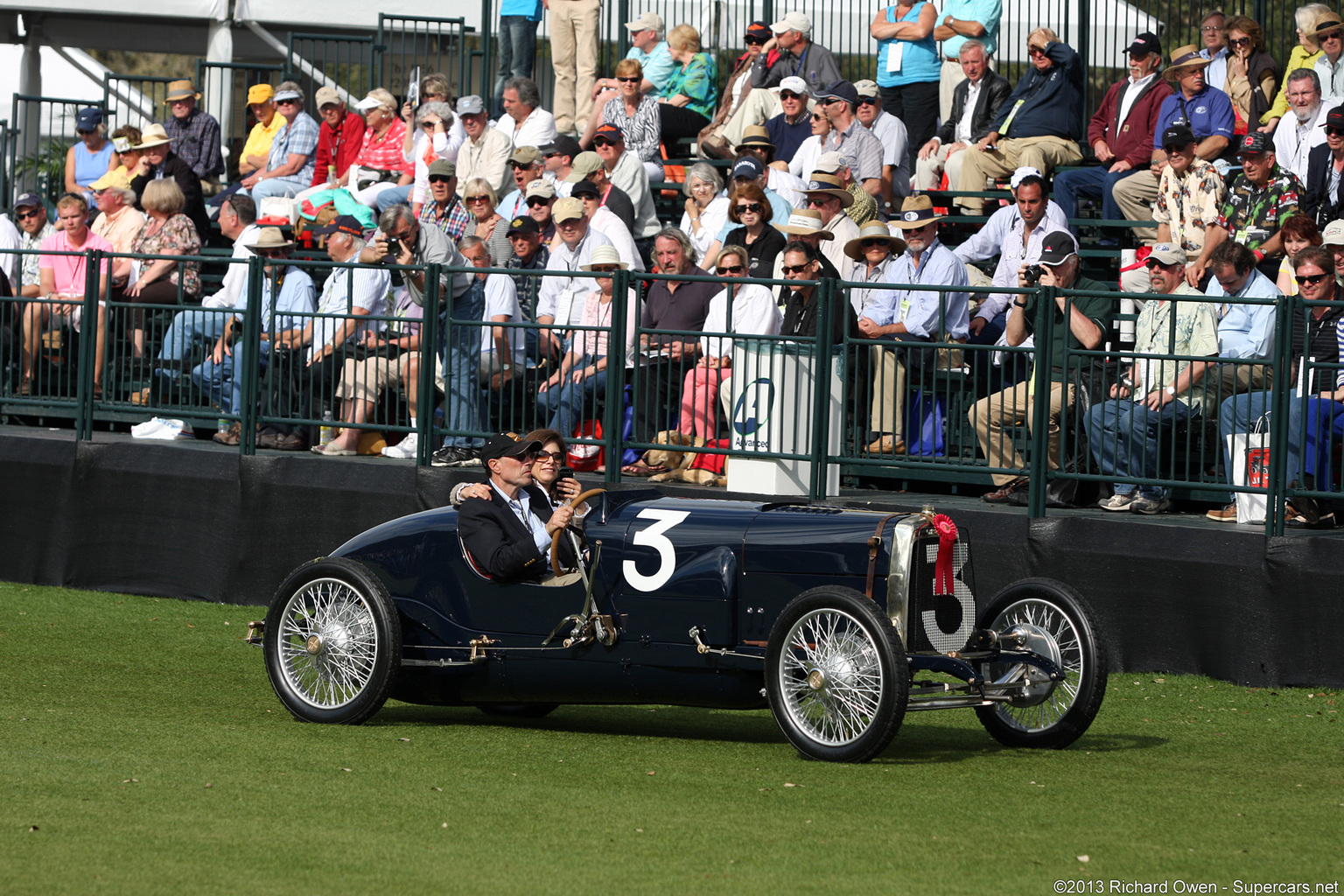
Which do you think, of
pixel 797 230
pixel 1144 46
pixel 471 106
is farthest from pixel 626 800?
pixel 471 106

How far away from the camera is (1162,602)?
10.0 metres

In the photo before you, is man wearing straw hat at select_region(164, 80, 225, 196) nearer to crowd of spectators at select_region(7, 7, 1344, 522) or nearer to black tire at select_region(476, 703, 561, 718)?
crowd of spectators at select_region(7, 7, 1344, 522)

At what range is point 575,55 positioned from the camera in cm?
1892

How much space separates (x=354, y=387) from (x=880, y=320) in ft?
12.2

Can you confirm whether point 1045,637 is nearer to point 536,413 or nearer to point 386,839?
point 386,839

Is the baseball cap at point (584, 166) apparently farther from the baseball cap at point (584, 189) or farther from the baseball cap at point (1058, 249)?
the baseball cap at point (1058, 249)

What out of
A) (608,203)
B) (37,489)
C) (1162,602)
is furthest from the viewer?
(608,203)

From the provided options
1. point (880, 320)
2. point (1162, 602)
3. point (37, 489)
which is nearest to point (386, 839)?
point (1162, 602)

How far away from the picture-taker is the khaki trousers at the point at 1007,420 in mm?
10547

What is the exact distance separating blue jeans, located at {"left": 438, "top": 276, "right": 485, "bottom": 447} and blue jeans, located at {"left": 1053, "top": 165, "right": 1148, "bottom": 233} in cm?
488

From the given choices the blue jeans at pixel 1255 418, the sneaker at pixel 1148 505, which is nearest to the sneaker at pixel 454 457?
the sneaker at pixel 1148 505

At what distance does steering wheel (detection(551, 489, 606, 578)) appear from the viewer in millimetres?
8195

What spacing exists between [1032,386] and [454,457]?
3.96 metres

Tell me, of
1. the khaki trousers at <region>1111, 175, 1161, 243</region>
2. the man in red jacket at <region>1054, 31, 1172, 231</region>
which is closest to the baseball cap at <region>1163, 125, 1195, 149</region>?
the khaki trousers at <region>1111, 175, 1161, 243</region>
